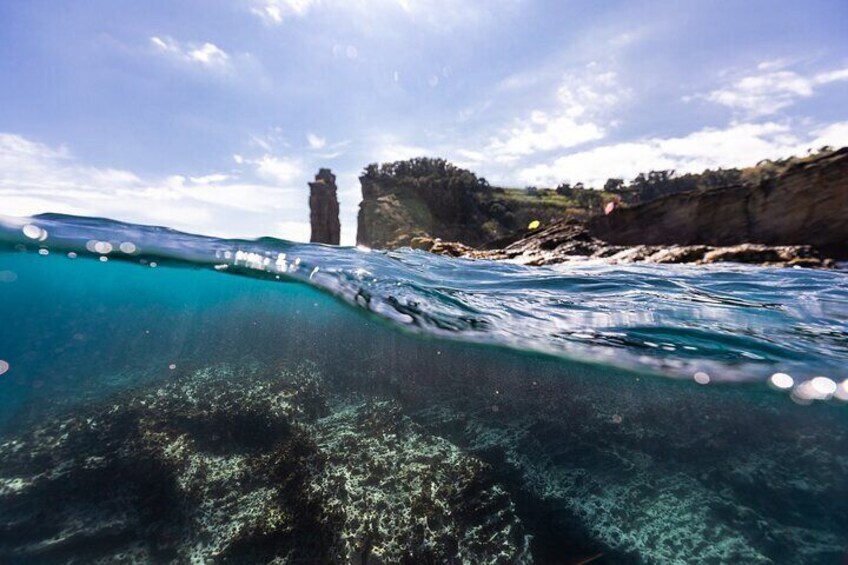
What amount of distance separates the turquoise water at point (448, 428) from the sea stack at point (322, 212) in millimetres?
35321

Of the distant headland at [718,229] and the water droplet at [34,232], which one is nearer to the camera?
the water droplet at [34,232]

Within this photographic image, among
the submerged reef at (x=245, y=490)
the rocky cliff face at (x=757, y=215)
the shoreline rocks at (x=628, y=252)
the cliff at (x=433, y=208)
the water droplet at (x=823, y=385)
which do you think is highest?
the cliff at (x=433, y=208)

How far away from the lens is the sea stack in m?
48.6

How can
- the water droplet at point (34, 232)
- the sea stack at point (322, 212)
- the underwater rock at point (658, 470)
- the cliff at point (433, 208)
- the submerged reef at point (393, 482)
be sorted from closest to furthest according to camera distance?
the submerged reef at point (393, 482), the underwater rock at point (658, 470), the water droplet at point (34, 232), the cliff at point (433, 208), the sea stack at point (322, 212)

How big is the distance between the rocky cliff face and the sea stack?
3729 cm

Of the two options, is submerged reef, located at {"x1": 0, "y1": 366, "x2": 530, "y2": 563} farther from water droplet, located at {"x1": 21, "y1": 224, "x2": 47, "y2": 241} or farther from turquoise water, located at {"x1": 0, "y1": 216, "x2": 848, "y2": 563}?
water droplet, located at {"x1": 21, "y1": 224, "x2": 47, "y2": 241}

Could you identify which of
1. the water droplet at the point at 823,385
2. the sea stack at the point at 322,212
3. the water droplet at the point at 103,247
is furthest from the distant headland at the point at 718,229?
the sea stack at the point at 322,212

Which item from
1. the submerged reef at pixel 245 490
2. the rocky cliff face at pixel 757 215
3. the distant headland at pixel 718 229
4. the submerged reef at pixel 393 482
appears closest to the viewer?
the submerged reef at pixel 245 490

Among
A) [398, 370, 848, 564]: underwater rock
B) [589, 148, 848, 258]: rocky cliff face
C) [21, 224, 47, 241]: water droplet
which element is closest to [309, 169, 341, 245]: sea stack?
[589, 148, 848, 258]: rocky cliff face

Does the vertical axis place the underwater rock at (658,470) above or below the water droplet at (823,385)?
below

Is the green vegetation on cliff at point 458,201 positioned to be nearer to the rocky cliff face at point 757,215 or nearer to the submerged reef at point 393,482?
the rocky cliff face at point 757,215

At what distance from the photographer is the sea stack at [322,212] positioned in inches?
1913

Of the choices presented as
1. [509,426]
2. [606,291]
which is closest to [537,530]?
[509,426]

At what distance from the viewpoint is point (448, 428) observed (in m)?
9.40
